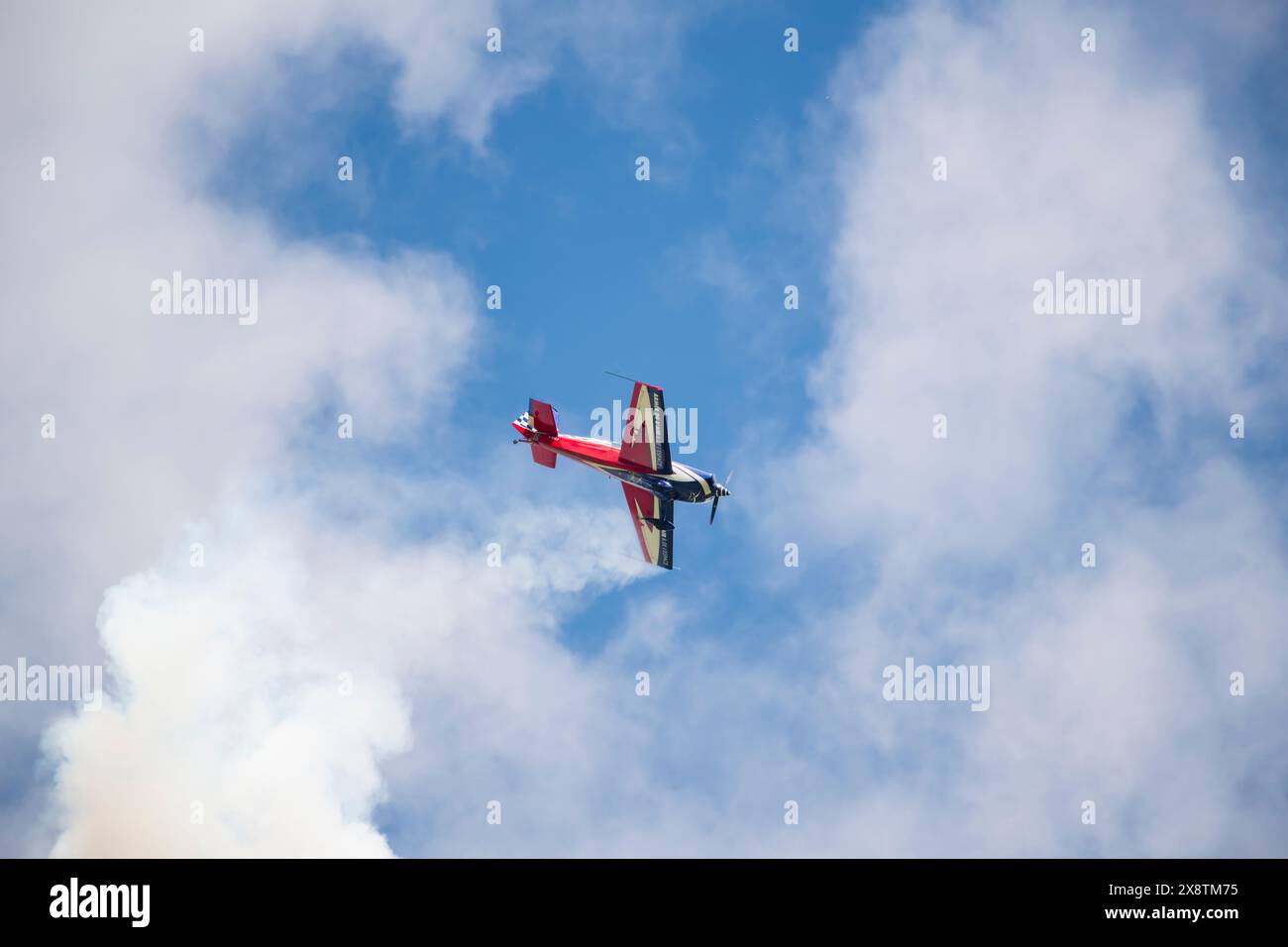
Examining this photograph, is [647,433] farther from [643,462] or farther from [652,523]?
[652,523]

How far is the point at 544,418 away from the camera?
7156 cm

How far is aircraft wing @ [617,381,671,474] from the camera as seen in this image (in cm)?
6606

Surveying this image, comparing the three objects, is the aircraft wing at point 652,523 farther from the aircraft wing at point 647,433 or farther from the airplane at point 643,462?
the aircraft wing at point 647,433

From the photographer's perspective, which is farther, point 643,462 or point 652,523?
point 652,523

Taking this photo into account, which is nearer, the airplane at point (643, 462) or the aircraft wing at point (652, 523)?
the airplane at point (643, 462)

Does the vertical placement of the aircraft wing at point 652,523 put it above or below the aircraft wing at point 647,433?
below

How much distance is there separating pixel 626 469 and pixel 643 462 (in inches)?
Result: 62.8

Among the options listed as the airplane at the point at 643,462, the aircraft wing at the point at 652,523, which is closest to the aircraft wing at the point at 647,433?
the airplane at the point at 643,462

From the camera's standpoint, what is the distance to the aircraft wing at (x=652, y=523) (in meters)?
73.1

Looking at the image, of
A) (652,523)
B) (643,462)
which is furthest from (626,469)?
(652,523)

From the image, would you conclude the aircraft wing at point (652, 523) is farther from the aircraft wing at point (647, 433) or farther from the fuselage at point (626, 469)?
the aircraft wing at point (647, 433)

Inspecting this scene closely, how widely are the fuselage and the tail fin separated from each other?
0.90 ft
